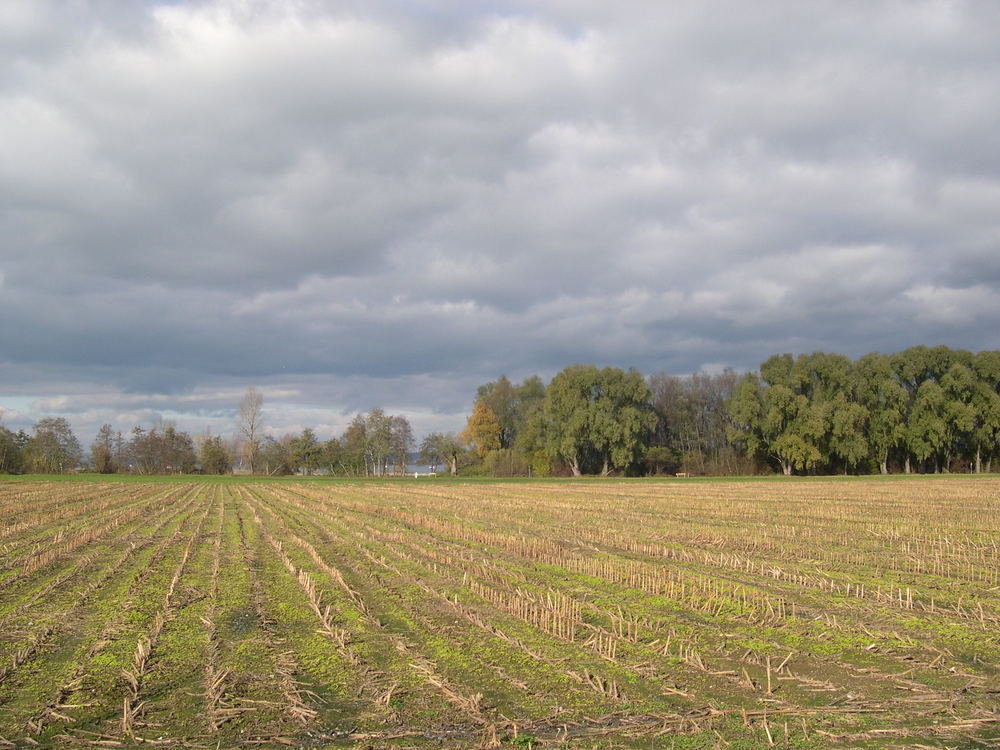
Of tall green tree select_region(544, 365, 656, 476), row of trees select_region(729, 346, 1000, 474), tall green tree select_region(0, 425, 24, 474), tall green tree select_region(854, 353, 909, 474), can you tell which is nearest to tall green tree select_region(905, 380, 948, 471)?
row of trees select_region(729, 346, 1000, 474)

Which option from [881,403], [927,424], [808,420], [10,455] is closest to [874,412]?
[881,403]

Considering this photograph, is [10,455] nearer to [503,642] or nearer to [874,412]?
[503,642]

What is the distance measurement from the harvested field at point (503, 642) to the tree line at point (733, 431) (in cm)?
7362

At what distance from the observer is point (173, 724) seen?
22.5 ft

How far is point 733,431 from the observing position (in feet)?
305

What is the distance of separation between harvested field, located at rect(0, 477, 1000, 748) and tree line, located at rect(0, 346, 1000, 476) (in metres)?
73.6

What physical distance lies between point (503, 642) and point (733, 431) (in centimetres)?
8986

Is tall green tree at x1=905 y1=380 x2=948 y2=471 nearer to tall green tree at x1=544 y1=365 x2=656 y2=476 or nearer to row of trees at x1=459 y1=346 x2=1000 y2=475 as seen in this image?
row of trees at x1=459 y1=346 x2=1000 y2=475

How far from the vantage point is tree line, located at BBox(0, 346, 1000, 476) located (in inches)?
3494

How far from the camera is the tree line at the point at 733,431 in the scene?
291 ft

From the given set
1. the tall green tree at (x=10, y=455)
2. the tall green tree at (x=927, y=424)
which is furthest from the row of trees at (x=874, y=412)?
the tall green tree at (x=10, y=455)

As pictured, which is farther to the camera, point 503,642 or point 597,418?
point 597,418

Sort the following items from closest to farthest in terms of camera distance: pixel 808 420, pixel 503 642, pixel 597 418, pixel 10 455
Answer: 1. pixel 503 642
2. pixel 808 420
3. pixel 597 418
4. pixel 10 455

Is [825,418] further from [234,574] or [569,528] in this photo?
[234,574]
